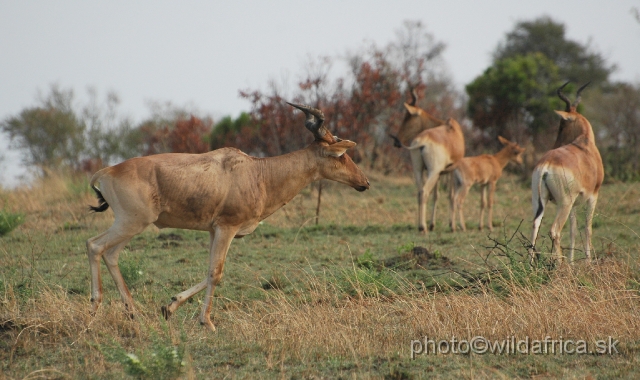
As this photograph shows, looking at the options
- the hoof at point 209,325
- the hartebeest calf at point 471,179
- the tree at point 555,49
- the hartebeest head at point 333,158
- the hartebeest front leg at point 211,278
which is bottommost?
the hoof at point 209,325

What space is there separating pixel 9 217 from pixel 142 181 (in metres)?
5.43

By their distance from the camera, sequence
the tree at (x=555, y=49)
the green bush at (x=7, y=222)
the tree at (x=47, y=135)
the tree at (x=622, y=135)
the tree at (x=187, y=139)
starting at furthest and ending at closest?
1. the tree at (x=555, y=49)
2. the tree at (x=47, y=135)
3. the tree at (x=187, y=139)
4. the tree at (x=622, y=135)
5. the green bush at (x=7, y=222)

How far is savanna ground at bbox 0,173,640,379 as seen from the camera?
5.07 metres

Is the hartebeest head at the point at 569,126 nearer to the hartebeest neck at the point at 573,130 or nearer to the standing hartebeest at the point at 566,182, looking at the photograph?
the hartebeest neck at the point at 573,130

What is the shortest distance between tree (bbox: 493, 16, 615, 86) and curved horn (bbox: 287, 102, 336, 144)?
28217 millimetres

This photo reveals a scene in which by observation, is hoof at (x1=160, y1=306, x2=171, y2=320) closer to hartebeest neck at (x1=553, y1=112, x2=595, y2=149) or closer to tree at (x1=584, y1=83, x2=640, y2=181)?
hartebeest neck at (x1=553, y1=112, x2=595, y2=149)

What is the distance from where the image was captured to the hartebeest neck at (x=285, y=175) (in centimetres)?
680

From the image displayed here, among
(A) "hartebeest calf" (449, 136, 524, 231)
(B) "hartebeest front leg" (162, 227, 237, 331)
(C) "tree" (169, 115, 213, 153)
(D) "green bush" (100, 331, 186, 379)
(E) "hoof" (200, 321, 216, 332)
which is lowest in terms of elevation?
(E) "hoof" (200, 321, 216, 332)

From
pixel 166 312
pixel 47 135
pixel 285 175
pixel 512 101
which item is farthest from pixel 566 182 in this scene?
pixel 47 135

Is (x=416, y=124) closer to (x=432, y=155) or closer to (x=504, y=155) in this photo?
(x=504, y=155)

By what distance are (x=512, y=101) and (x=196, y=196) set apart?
1617 centimetres

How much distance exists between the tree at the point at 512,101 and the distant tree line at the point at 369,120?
28mm

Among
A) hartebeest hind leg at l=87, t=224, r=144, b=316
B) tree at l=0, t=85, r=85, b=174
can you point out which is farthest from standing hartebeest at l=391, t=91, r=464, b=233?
tree at l=0, t=85, r=85, b=174

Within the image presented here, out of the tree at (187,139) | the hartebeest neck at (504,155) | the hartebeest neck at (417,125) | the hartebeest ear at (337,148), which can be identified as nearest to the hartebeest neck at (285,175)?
the hartebeest ear at (337,148)
